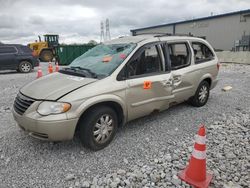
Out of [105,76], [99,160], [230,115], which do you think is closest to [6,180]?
[99,160]

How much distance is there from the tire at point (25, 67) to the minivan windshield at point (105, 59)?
9.37 meters

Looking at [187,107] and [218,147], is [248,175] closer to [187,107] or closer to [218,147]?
[218,147]

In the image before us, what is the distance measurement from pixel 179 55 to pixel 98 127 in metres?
2.50

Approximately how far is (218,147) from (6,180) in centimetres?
312

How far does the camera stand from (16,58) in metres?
11.9

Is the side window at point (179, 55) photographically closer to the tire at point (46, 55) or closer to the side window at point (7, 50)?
the side window at point (7, 50)

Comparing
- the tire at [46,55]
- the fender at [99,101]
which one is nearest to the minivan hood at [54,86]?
the fender at [99,101]

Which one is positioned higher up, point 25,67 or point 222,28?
point 222,28

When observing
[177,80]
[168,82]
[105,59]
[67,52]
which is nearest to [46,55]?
[67,52]

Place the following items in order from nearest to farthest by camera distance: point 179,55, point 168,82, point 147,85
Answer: point 147,85 → point 168,82 → point 179,55

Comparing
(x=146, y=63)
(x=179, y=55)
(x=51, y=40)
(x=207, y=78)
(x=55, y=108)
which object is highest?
(x=51, y=40)

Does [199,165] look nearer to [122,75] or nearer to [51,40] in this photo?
[122,75]

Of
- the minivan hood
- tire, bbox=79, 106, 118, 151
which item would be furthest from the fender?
the minivan hood

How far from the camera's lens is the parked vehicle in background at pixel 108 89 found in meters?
2.88
